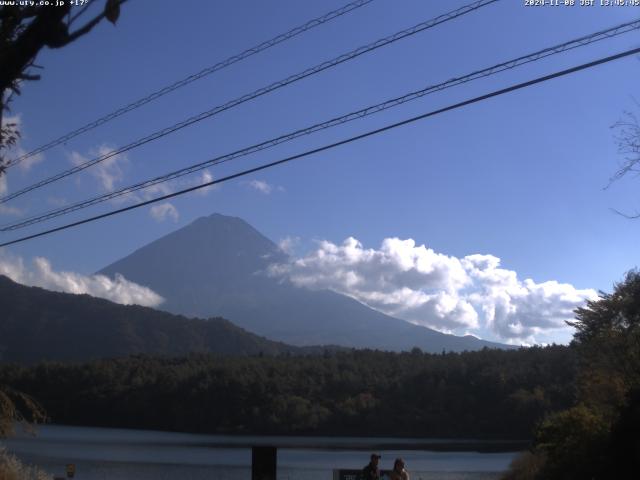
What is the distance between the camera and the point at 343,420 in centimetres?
8688

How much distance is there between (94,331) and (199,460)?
362 feet

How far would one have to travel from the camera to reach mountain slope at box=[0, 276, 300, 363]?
5743 inches

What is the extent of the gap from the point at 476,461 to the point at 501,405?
21354mm

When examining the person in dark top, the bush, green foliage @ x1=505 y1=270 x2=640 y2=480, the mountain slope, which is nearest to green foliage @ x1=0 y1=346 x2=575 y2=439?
green foliage @ x1=505 y1=270 x2=640 y2=480

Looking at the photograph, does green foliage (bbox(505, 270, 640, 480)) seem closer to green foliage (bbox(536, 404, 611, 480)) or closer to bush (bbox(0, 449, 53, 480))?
green foliage (bbox(536, 404, 611, 480))

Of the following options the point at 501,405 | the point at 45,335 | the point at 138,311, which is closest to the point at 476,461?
the point at 501,405

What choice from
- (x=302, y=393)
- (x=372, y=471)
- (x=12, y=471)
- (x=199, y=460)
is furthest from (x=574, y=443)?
(x=302, y=393)

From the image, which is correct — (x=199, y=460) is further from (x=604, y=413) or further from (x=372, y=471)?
(x=372, y=471)

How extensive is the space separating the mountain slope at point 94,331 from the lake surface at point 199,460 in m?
75.1

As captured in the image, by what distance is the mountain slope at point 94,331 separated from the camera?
146m

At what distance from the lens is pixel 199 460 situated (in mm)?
51344

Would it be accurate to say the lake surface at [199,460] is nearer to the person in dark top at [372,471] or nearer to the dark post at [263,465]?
the dark post at [263,465]

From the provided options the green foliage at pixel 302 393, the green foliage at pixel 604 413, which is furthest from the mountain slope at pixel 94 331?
the green foliage at pixel 604 413

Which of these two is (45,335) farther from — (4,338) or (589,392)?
(589,392)
